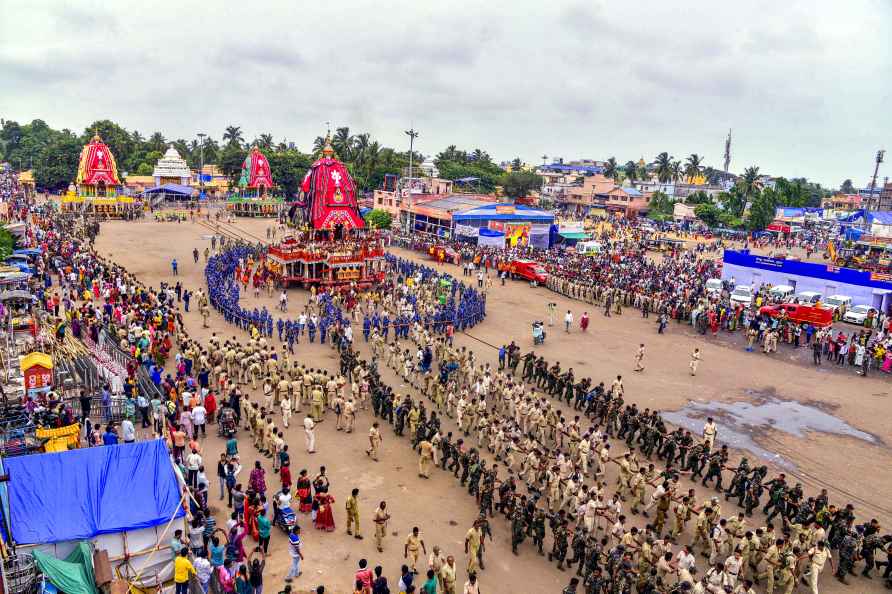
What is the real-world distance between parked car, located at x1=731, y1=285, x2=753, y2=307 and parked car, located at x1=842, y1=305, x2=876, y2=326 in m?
4.63

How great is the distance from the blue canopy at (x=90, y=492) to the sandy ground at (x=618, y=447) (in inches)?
91.3

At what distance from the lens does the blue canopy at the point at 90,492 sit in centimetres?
1047

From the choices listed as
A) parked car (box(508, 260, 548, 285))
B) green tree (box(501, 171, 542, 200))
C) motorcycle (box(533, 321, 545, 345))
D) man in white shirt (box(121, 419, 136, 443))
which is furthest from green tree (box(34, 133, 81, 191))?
man in white shirt (box(121, 419, 136, 443))

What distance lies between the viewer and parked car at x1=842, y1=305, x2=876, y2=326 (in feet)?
109

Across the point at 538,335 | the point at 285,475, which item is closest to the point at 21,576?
the point at 285,475

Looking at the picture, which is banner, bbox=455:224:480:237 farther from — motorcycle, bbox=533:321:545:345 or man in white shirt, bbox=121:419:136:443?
man in white shirt, bbox=121:419:136:443

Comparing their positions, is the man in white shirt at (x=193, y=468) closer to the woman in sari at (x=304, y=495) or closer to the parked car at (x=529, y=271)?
the woman in sari at (x=304, y=495)

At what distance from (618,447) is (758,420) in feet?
18.0

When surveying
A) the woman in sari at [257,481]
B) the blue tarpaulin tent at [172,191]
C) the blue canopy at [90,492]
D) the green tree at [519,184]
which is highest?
the green tree at [519,184]

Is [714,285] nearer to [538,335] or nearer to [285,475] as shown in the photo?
[538,335]

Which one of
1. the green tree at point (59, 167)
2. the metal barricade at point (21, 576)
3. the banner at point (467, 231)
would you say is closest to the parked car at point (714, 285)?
the banner at point (467, 231)

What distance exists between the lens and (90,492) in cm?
1105

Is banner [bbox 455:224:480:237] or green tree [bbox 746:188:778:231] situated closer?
banner [bbox 455:224:480:237]

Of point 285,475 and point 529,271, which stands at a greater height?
point 529,271
